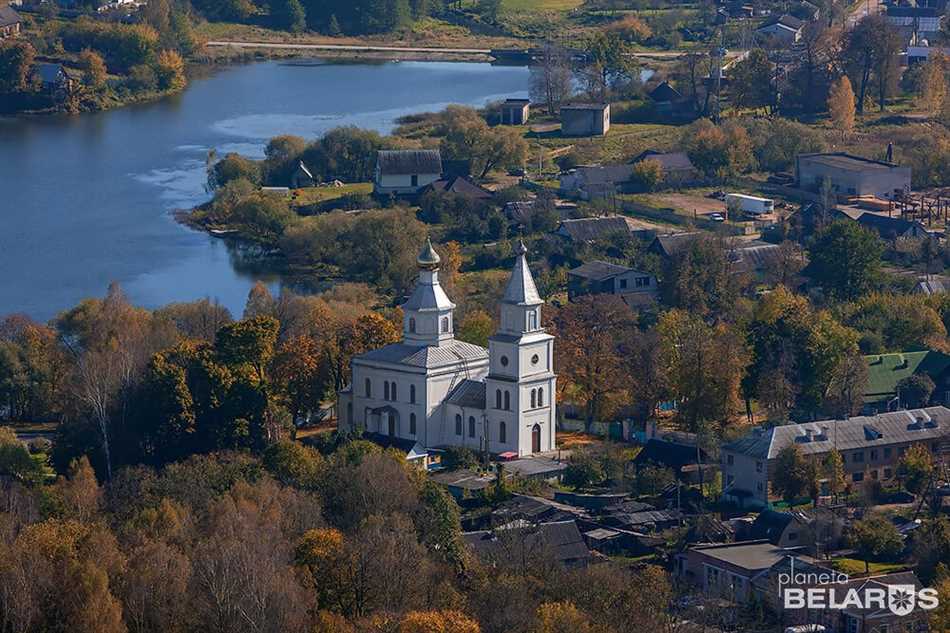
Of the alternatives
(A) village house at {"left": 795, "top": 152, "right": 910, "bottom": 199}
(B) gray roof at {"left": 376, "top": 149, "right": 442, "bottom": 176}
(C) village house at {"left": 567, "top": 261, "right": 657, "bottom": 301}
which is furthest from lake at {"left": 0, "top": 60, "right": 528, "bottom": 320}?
(A) village house at {"left": 795, "top": 152, "right": 910, "bottom": 199}

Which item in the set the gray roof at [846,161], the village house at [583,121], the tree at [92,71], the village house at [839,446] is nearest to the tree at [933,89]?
the gray roof at [846,161]

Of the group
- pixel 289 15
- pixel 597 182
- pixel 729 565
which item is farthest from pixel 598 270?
pixel 289 15

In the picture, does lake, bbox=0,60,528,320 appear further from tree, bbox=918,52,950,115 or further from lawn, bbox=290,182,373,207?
tree, bbox=918,52,950,115

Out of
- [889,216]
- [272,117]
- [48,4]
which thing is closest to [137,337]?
[889,216]

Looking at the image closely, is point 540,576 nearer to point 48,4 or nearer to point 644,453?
point 644,453

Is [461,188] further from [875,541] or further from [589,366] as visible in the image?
[875,541]

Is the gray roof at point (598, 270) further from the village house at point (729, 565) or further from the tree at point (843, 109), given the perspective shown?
the tree at point (843, 109)

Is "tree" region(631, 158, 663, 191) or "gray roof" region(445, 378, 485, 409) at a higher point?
"gray roof" region(445, 378, 485, 409)
